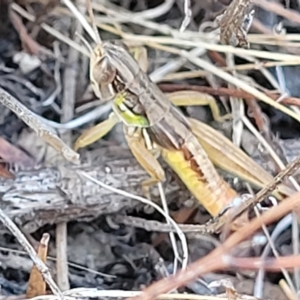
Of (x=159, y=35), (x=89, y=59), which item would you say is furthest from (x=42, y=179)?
(x=159, y=35)

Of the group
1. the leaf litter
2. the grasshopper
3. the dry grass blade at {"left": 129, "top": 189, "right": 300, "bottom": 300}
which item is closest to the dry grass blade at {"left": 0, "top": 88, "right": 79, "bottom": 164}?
the leaf litter

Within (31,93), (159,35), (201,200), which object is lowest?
(201,200)

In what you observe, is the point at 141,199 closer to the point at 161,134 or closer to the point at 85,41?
the point at 161,134

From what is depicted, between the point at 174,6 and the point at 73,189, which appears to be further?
the point at 174,6

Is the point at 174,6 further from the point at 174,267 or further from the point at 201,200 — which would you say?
the point at 174,267

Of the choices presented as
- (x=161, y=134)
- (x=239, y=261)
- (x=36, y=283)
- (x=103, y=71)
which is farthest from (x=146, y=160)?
(x=239, y=261)

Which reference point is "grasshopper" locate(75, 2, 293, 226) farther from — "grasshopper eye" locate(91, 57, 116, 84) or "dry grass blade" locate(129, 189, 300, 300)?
"dry grass blade" locate(129, 189, 300, 300)
